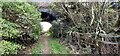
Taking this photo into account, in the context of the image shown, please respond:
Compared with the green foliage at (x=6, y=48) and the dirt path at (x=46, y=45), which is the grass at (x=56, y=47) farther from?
the green foliage at (x=6, y=48)

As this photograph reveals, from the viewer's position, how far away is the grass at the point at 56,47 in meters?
7.32

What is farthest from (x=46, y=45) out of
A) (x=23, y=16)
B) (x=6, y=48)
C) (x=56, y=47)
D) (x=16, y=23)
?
(x=6, y=48)

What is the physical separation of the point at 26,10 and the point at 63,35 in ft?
7.13

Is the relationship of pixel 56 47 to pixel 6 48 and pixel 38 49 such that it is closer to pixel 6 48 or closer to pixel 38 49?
pixel 38 49

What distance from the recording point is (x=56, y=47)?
25.5 feet

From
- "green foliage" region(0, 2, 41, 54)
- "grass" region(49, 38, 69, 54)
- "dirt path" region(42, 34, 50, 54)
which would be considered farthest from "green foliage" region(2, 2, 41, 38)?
"grass" region(49, 38, 69, 54)

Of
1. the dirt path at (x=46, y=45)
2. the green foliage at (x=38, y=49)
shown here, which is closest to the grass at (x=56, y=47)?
the dirt path at (x=46, y=45)

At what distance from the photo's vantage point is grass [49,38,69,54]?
24.0ft

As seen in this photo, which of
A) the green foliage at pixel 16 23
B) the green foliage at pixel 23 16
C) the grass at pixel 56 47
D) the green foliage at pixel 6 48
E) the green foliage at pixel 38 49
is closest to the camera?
the green foliage at pixel 6 48

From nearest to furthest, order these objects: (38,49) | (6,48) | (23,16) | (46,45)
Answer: (6,48) < (23,16) < (38,49) < (46,45)

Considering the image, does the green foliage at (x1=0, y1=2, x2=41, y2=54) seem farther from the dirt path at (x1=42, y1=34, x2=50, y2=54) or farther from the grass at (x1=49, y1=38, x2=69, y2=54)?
the grass at (x1=49, y1=38, x2=69, y2=54)

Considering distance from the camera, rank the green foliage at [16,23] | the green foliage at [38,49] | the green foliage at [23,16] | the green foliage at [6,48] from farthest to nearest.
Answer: the green foliage at [38,49] < the green foliage at [23,16] < the green foliage at [16,23] < the green foliage at [6,48]

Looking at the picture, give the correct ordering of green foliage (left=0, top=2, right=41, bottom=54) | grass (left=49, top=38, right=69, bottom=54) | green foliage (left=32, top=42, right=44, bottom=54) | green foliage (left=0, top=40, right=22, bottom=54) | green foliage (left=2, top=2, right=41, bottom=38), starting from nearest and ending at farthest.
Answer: green foliage (left=0, top=40, right=22, bottom=54)
green foliage (left=0, top=2, right=41, bottom=54)
green foliage (left=2, top=2, right=41, bottom=38)
green foliage (left=32, top=42, right=44, bottom=54)
grass (left=49, top=38, right=69, bottom=54)

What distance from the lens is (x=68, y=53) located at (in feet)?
23.7
